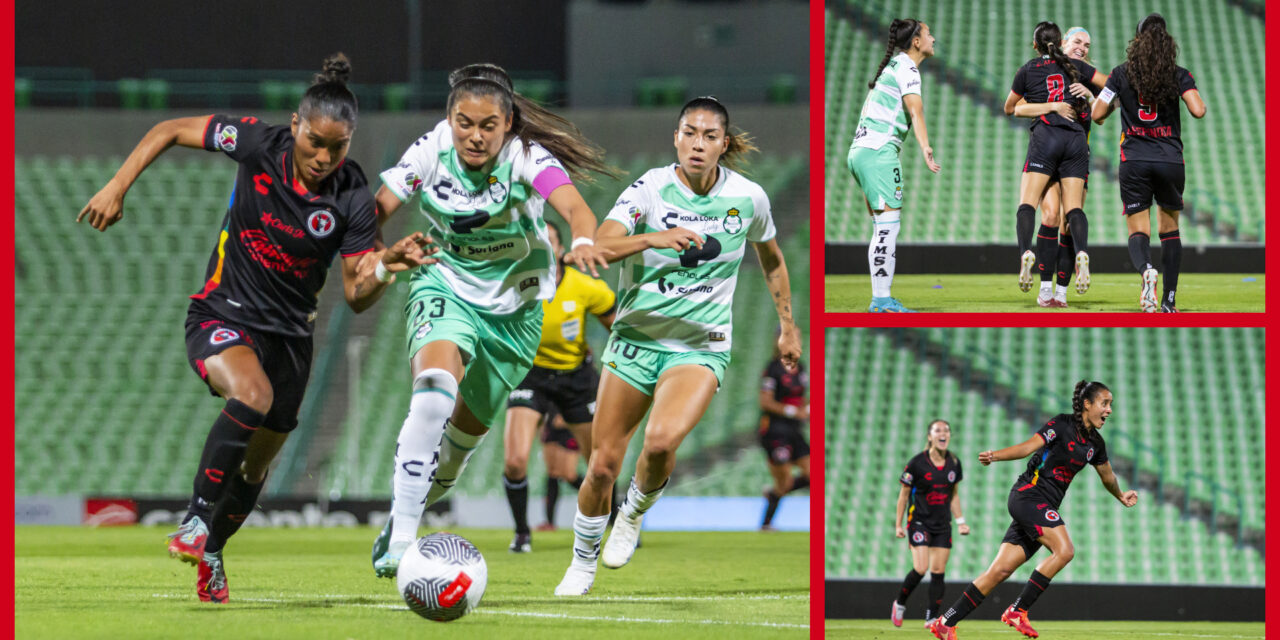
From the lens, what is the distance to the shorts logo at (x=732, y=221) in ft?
22.2

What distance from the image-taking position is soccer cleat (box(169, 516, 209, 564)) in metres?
5.47

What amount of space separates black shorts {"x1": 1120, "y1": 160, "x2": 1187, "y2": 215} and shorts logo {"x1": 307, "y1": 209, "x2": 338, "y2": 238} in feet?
14.4

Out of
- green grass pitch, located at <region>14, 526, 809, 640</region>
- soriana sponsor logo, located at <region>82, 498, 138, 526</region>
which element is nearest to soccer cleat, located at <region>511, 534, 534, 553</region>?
green grass pitch, located at <region>14, 526, 809, 640</region>

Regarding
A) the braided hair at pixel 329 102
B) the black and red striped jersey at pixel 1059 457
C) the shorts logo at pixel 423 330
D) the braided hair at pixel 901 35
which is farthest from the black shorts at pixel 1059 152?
the braided hair at pixel 329 102

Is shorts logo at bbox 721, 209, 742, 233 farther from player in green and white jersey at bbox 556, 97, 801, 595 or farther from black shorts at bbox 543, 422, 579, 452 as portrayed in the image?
black shorts at bbox 543, 422, 579, 452

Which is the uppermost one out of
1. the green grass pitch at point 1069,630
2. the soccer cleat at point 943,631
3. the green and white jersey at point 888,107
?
the green and white jersey at point 888,107

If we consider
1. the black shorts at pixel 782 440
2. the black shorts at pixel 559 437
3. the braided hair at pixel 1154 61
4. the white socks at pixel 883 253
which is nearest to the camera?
the braided hair at pixel 1154 61

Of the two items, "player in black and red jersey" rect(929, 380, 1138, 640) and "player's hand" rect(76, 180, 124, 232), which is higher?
"player's hand" rect(76, 180, 124, 232)

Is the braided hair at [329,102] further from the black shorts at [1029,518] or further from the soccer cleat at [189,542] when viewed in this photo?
the black shorts at [1029,518]

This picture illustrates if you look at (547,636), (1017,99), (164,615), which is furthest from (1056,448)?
(164,615)

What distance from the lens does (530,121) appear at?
639 cm

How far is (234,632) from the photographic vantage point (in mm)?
5164

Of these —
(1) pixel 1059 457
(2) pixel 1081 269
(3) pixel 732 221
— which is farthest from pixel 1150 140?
(3) pixel 732 221

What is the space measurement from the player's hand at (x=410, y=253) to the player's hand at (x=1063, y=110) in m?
4.25
